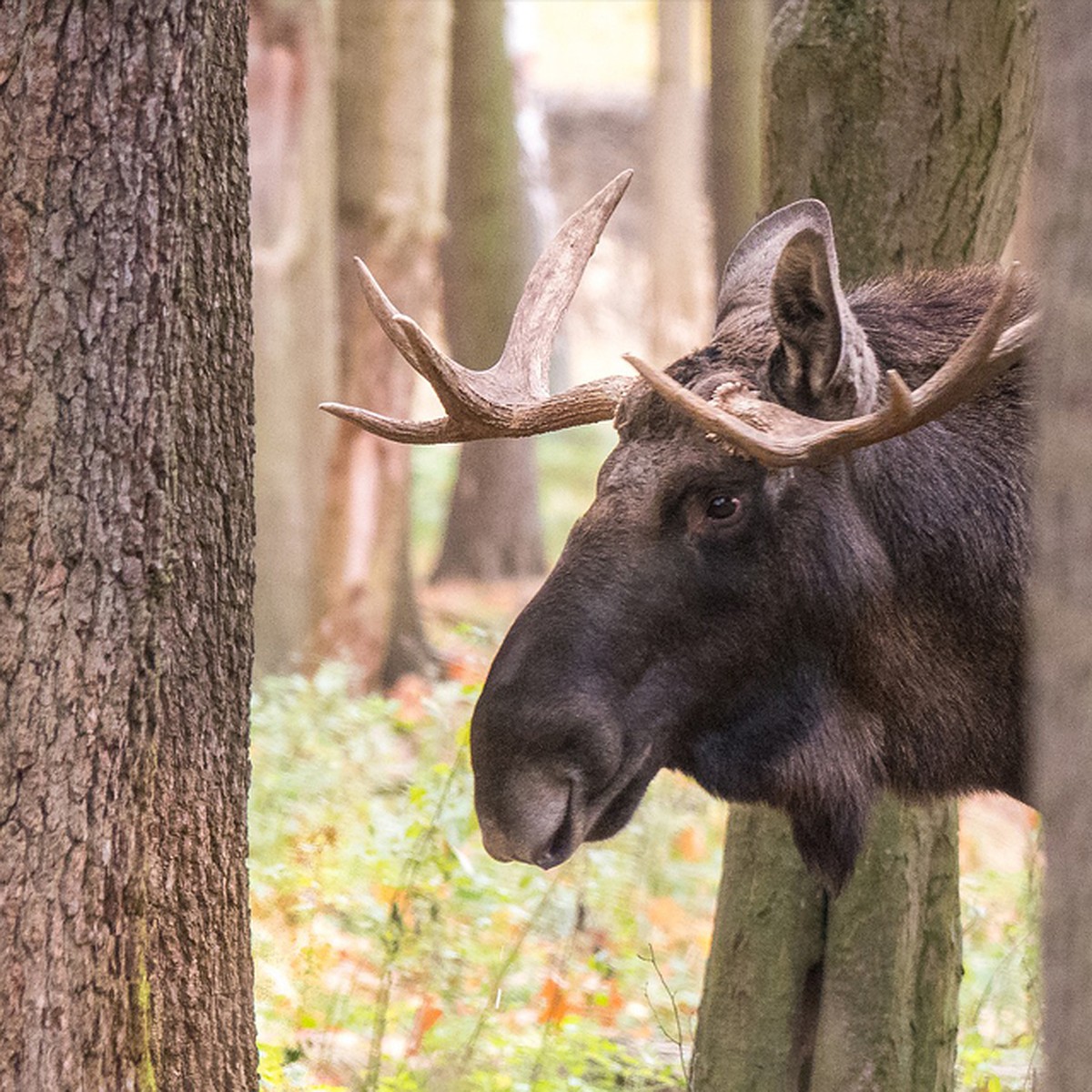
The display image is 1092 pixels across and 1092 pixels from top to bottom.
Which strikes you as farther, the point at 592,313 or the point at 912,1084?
the point at 592,313

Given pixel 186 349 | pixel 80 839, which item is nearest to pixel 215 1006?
pixel 80 839

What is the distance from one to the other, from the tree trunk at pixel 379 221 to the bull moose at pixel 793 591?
684 cm

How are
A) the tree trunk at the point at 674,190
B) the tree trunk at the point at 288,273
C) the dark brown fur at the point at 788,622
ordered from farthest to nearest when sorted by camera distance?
1. the tree trunk at the point at 674,190
2. the tree trunk at the point at 288,273
3. the dark brown fur at the point at 788,622

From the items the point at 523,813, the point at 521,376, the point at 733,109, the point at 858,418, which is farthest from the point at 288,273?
the point at 523,813

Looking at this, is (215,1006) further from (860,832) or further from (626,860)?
(626,860)

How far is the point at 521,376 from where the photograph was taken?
15.1ft

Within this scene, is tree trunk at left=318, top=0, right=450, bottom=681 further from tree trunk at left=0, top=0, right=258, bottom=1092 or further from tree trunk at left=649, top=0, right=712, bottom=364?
tree trunk at left=649, top=0, right=712, bottom=364

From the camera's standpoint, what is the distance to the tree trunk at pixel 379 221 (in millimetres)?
11094

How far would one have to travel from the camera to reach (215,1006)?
3879 mm

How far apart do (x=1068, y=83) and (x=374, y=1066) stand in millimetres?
3334

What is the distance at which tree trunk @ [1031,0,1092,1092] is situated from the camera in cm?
230

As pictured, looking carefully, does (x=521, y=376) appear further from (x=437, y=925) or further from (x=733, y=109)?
(x=733, y=109)

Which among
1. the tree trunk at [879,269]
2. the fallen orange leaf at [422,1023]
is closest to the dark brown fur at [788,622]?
the tree trunk at [879,269]

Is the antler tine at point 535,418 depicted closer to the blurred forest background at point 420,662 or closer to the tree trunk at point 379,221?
the blurred forest background at point 420,662
